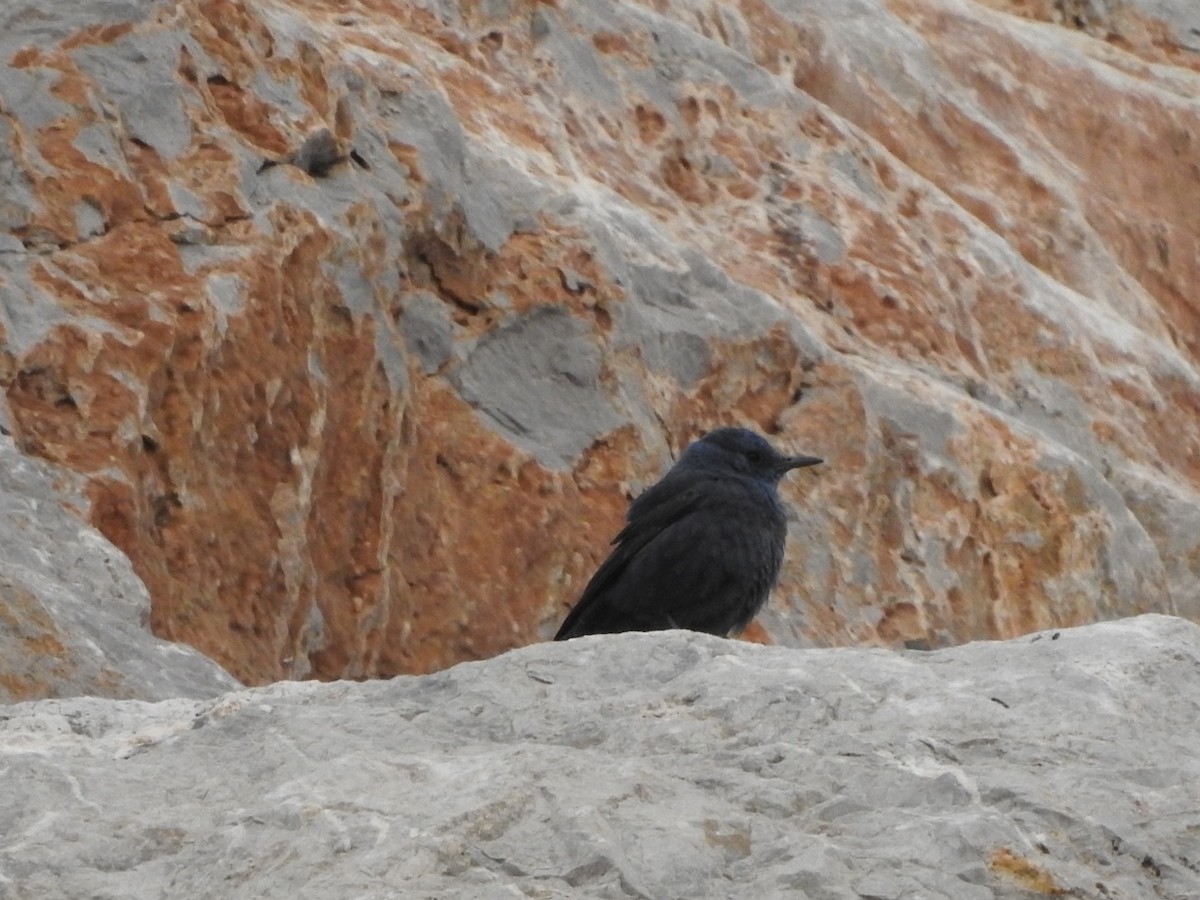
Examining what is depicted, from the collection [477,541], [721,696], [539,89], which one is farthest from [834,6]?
[721,696]

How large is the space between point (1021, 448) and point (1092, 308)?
9.21 feet

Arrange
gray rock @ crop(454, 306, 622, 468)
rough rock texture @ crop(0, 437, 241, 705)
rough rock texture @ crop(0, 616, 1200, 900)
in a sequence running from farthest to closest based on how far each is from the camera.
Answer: gray rock @ crop(454, 306, 622, 468), rough rock texture @ crop(0, 437, 241, 705), rough rock texture @ crop(0, 616, 1200, 900)

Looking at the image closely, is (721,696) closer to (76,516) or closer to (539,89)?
(76,516)

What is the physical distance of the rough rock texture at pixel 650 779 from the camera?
4566 millimetres

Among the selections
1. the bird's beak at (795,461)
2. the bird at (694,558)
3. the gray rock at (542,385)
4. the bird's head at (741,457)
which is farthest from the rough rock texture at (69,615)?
the bird's beak at (795,461)

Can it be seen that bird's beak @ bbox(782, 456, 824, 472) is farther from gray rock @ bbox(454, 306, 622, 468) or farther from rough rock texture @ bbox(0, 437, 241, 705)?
rough rock texture @ bbox(0, 437, 241, 705)

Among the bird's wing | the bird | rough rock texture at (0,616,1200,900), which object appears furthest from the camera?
the bird's wing

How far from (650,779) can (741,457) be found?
4.91 metres

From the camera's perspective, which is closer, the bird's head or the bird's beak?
the bird's head

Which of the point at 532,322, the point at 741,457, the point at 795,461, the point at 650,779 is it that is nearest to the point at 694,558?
the point at 741,457

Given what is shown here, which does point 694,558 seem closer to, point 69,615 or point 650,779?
point 69,615

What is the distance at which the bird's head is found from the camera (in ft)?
31.8

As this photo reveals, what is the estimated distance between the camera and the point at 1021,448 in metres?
12.7

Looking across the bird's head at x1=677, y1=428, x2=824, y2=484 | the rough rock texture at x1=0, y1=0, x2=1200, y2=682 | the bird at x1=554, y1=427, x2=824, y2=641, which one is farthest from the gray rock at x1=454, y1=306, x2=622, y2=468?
the bird at x1=554, y1=427, x2=824, y2=641
